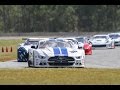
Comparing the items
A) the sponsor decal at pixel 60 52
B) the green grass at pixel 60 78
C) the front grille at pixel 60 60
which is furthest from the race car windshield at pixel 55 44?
the green grass at pixel 60 78

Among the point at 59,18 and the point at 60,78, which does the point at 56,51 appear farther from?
the point at 59,18

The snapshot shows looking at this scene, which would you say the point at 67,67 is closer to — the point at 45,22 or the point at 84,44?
the point at 84,44

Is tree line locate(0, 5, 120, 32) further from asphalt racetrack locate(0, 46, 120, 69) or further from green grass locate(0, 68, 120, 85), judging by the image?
A: green grass locate(0, 68, 120, 85)

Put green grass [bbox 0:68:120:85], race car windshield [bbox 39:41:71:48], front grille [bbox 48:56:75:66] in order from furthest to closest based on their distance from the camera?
race car windshield [bbox 39:41:71:48]
front grille [bbox 48:56:75:66]
green grass [bbox 0:68:120:85]

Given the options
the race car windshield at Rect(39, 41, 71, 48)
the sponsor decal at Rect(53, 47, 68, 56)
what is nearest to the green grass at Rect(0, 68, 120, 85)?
the sponsor decal at Rect(53, 47, 68, 56)

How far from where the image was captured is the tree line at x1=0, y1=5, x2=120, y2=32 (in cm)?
11050

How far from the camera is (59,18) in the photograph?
364 ft

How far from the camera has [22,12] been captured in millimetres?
114750

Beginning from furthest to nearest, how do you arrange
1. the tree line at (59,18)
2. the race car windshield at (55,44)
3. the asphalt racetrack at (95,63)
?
the tree line at (59,18)
the asphalt racetrack at (95,63)
the race car windshield at (55,44)

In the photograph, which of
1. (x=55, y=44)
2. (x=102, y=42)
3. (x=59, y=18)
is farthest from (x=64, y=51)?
(x=59, y=18)

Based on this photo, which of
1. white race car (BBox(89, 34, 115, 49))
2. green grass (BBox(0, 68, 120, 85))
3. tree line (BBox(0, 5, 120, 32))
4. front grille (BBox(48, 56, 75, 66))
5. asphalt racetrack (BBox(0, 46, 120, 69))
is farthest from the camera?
tree line (BBox(0, 5, 120, 32))

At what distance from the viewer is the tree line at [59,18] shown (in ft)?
363

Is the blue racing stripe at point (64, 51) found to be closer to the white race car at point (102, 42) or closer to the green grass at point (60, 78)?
the green grass at point (60, 78)
